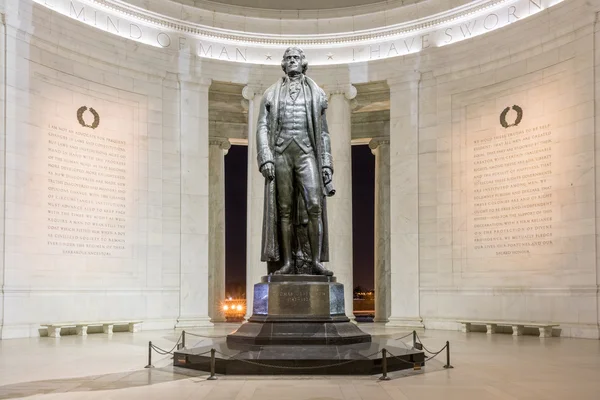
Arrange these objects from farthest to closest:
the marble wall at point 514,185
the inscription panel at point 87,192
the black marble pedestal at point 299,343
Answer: the inscription panel at point 87,192 < the marble wall at point 514,185 < the black marble pedestal at point 299,343

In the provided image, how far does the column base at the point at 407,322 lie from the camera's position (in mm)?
25969

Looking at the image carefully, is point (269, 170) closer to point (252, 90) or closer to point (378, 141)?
point (252, 90)

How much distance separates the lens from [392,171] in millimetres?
27375

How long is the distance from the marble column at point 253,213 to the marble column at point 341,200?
267 cm

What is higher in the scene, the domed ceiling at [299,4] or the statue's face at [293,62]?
the domed ceiling at [299,4]

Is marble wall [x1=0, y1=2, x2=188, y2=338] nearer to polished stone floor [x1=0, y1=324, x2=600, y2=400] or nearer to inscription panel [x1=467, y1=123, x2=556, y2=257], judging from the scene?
polished stone floor [x1=0, y1=324, x2=600, y2=400]

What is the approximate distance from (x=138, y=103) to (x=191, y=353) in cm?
1518

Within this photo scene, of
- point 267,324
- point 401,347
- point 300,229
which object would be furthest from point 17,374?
point 401,347

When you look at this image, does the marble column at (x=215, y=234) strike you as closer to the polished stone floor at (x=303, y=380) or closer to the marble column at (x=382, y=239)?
the marble column at (x=382, y=239)

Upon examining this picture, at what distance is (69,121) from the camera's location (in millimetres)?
23812

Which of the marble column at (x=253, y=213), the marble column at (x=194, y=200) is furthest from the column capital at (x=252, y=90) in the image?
the marble column at (x=194, y=200)

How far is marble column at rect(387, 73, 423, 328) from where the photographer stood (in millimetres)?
26594

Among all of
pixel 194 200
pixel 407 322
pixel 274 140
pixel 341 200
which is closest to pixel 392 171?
pixel 341 200

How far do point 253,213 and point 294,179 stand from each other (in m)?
13.6
